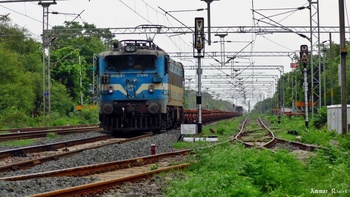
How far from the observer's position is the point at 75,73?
72812 mm

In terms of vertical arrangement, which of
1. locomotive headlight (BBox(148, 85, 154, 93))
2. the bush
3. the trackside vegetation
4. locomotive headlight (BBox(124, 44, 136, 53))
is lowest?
the trackside vegetation

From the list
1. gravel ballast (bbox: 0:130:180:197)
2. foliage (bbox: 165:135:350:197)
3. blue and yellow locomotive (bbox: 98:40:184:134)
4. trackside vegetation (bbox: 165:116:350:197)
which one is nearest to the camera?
trackside vegetation (bbox: 165:116:350:197)

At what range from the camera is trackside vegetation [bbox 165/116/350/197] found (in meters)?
9.02

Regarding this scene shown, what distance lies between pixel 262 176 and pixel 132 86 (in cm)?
1561

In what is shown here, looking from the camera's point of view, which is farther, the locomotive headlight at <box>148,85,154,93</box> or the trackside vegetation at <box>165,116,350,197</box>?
the locomotive headlight at <box>148,85,154,93</box>

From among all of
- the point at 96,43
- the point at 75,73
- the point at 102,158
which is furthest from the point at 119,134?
the point at 96,43

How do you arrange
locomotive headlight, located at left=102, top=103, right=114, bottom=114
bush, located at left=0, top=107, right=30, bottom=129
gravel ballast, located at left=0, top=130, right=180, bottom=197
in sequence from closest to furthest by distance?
gravel ballast, located at left=0, top=130, right=180, bottom=197
locomotive headlight, located at left=102, top=103, right=114, bottom=114
bush, located at left=0, top=107, right=30, bottom=129

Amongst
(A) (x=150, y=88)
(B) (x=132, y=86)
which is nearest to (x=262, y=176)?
(A) (x=150, y=88)

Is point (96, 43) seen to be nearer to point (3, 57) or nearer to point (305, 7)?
point (3, 57)

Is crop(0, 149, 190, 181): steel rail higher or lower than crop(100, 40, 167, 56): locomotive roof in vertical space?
lower

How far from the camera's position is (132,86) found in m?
26.1

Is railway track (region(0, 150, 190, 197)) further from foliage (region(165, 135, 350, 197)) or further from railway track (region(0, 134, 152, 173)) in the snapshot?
railway track (region(0, 134, 152, 173))

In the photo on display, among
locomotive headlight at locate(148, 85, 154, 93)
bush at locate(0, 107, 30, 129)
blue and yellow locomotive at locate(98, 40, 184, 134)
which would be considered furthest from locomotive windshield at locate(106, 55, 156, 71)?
bush at locate(0, 107, 30, 129)

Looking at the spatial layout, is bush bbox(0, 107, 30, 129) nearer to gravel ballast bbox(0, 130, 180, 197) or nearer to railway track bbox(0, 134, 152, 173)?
railway track bbox(0, 134, 152, 173)
